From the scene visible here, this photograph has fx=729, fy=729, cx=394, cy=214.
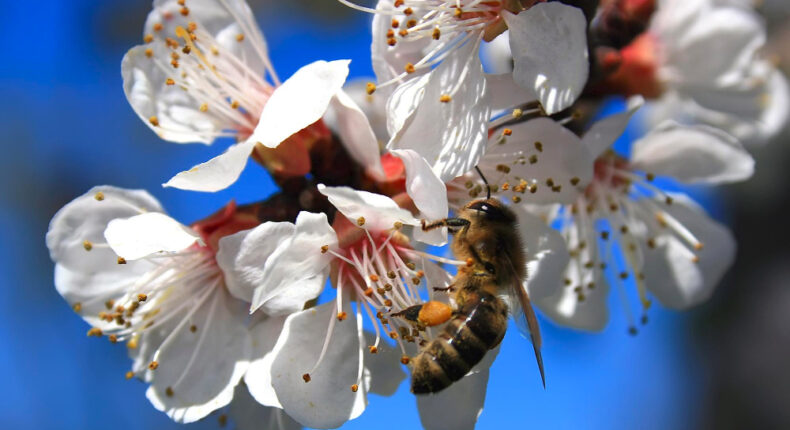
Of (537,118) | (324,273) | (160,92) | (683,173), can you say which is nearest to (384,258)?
(324,273)

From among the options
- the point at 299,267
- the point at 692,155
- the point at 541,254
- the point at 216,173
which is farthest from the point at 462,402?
the point at 692,155

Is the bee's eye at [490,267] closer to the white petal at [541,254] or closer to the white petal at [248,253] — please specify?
the white petal at [541,254]

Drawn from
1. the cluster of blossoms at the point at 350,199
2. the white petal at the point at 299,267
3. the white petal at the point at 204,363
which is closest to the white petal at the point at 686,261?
the cluster of blossoms at the point at 350,199

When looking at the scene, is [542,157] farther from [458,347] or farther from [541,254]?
[458,347]

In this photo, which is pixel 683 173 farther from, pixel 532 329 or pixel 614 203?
pixel 532 329

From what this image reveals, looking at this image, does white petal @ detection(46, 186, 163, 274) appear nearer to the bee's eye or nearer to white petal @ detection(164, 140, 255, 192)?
white petal @ detection(164, 140, 255, 192)

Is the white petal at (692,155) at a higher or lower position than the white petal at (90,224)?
lower
